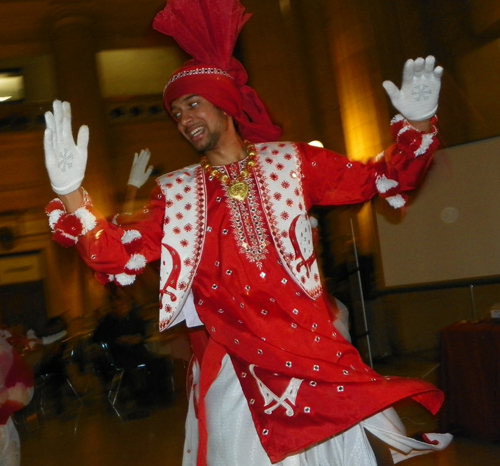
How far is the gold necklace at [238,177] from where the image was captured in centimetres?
224

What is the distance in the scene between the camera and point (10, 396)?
3938 millimetres

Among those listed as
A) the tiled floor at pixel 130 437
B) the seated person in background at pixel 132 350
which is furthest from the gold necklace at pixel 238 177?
the seated person in background at pixel 132 350

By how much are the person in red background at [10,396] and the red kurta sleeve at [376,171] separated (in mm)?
2326

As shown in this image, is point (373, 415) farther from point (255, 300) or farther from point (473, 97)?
point (473, 97)

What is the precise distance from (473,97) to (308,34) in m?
2.66

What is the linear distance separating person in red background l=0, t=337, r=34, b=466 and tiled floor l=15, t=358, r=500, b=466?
4.01ft

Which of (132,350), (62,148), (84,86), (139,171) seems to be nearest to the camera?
(62,148)

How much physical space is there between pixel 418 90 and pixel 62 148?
3.19 feet

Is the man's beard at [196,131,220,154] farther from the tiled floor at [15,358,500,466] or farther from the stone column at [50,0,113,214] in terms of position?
the stone column at [50,0,113,214]

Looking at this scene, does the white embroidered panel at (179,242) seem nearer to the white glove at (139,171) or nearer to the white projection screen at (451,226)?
the white glove at (139,171)

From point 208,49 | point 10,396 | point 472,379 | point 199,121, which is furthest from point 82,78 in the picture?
point 199,121

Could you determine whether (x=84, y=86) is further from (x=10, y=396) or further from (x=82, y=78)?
(x=10, y=396)

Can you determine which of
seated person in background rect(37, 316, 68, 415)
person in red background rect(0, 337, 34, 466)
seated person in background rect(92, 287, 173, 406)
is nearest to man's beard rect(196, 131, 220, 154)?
person in red background rect(0, 337, 34, 466)

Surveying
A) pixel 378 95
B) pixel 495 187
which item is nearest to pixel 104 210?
pixel 378 95
